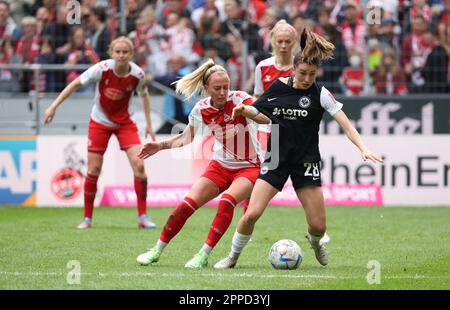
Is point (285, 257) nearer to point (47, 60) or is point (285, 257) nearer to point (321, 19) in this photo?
point (321, 19)

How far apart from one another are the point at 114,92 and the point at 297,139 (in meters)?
5.06

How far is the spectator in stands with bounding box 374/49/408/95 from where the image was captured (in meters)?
18.5

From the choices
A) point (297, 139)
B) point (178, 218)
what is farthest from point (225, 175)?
point (297, 139)

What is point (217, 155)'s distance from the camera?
10.1 meters

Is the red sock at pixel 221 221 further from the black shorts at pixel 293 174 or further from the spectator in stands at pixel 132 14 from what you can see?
the spectator in stands at pixel 132 14

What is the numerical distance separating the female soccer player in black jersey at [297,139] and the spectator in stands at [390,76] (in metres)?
9.24

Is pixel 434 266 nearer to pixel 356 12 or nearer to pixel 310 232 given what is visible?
pixel 310 232

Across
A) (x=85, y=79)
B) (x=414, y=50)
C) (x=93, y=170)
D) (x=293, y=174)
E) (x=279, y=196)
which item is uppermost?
(x=85, y=79)

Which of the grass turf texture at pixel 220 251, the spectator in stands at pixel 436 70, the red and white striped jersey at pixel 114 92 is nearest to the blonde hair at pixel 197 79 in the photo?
the grass turf texture at pixel 220 251

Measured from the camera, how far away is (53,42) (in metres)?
18.6

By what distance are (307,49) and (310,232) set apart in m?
1.71

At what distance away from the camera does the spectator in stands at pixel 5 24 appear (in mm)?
18922
